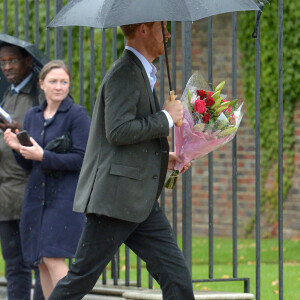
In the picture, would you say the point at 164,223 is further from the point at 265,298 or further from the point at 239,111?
the point at 265,298

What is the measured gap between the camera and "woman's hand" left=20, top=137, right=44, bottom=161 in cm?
555

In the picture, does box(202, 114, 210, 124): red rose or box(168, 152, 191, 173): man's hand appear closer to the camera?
box(202, 114, 210, 124): red rose

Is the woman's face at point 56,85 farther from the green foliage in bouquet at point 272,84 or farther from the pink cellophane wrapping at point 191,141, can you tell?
the green foliage in bouquet at point 272,84

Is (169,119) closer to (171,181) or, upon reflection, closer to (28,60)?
(171,181)

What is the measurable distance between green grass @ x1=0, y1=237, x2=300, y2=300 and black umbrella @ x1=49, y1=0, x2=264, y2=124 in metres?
2.94

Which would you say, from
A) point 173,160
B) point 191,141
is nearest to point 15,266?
point 173,160

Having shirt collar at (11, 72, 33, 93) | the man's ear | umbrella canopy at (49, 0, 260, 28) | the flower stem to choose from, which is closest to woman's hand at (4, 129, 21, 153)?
shirt collar at (11, 72, 33, 93)

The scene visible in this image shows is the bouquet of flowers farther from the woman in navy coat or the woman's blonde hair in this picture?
the woman's blonde hair

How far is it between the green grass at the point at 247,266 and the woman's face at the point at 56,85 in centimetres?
221

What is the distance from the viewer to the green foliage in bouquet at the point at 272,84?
966 cm

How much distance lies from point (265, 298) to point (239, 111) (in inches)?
91.3

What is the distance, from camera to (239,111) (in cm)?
473

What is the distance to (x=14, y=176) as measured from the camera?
6.06m

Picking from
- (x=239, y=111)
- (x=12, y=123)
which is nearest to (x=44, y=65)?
(x=12, y=123)
